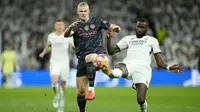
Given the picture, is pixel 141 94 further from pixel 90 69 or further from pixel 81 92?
pixel 81 92

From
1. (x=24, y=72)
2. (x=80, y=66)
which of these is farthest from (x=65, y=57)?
(x=24, y=72)

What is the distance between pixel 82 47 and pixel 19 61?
21560mm

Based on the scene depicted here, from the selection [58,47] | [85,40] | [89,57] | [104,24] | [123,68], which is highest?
[104,24]

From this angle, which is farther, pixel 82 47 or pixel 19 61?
pixel 19 61

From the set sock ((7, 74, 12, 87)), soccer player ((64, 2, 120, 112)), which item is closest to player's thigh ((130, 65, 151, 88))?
soccer player ((64, 2, 120, 112))

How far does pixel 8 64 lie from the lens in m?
32.4

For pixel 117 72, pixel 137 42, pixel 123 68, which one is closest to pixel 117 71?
pixel 117 72

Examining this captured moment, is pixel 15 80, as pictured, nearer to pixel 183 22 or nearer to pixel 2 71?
pixel 2 71

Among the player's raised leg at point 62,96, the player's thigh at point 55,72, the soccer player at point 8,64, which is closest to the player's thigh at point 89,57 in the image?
the player's raised leg at point 62,96

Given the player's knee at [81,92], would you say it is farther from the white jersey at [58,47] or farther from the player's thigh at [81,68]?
the white jersey at [58,47]

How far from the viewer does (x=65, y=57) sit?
740 inches

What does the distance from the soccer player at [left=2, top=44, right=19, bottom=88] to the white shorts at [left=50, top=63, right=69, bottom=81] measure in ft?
45.4

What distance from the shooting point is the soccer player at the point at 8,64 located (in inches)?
1266

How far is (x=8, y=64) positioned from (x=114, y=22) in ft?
26.5
